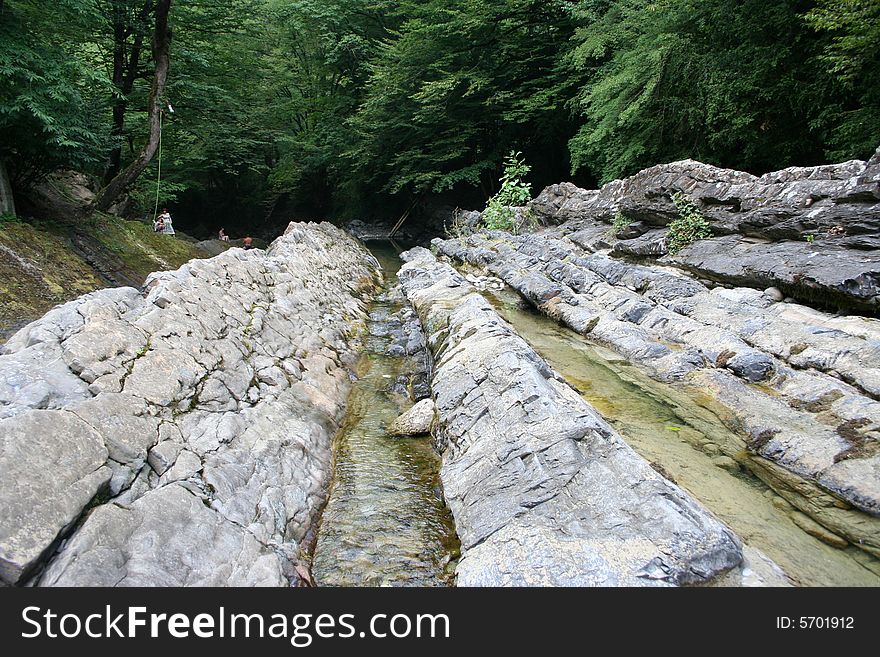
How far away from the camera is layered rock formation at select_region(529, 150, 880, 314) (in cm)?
700

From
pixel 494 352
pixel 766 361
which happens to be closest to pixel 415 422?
pixel 494 352

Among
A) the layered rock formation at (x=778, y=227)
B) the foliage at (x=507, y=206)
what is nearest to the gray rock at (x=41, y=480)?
the layered rock formation at (x=778, y=227)

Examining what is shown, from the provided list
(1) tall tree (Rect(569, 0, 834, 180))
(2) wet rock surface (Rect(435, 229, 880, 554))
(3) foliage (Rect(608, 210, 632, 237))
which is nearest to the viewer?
(2) wet rock surface (Rect(435, 229, 880, 554))

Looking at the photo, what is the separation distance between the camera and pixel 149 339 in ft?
18.1

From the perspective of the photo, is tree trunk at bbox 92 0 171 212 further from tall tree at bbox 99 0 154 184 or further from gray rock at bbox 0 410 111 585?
gray rock at bbox 0 410 111 585

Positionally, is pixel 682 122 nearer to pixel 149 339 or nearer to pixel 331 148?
pixel 149 339

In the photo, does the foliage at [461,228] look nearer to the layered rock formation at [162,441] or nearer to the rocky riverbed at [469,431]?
the rocky riverbed at [469,431]

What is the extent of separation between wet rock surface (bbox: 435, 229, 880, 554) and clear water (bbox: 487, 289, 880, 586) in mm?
225

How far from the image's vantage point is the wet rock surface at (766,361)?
162 inches

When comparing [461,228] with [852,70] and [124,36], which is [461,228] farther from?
[852,70]

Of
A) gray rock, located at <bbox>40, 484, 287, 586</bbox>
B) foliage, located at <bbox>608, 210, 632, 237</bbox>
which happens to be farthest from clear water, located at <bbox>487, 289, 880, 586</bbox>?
foliage, located at <bbox>608, 210, 632, 237</bbox>

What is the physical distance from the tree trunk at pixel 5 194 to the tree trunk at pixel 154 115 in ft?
8.64

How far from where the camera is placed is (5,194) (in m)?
10.6

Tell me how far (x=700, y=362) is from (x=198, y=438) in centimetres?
625
